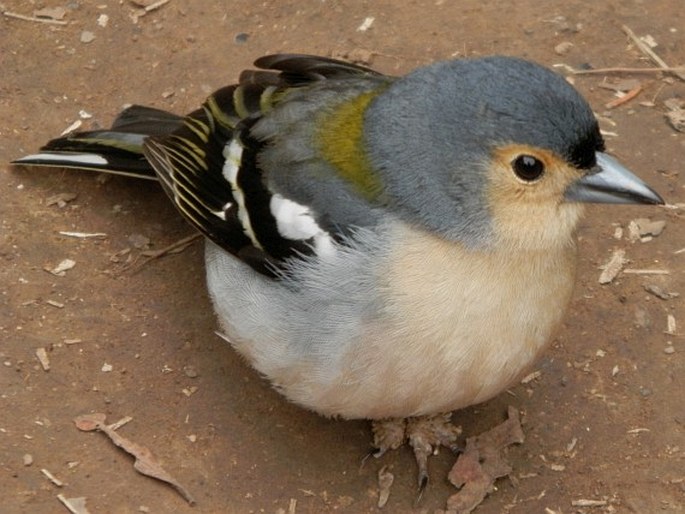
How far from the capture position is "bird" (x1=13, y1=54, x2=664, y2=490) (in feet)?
14.8

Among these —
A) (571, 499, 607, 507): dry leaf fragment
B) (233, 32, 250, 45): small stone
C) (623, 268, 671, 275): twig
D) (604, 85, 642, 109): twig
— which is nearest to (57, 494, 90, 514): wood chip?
(571, 499, 607, 507): dry leaf fragment

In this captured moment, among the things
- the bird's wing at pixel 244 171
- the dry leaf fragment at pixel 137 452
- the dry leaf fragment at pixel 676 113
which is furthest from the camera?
the dry leaf fragment at pixel 676 113

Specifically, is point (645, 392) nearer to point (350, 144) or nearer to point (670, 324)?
point (670, 324)

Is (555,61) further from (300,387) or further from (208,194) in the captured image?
(300,387)

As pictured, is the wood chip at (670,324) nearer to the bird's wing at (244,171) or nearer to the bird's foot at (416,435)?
the bird's foot at (416,435)

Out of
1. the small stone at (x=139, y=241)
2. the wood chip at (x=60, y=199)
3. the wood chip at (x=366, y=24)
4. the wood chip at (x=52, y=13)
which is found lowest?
the small stone at (x=139, y=241)

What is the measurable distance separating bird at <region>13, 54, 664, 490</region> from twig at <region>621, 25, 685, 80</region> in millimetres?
2684

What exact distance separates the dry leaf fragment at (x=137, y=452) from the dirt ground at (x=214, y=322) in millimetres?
36

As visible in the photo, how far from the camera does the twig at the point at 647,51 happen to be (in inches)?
281

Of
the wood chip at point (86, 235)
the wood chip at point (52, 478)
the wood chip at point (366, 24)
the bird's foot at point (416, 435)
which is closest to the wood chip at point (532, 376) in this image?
the bird's foot at point (416, 435)

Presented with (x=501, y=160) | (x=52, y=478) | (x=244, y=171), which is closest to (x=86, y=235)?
(x=244, y=171)

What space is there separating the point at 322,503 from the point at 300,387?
0.56m

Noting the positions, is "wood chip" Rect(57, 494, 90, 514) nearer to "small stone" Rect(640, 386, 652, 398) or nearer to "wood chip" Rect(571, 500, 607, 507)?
"wood chip" Rect(571, 500, 607, 507)

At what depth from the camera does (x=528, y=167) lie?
14.6 ft
